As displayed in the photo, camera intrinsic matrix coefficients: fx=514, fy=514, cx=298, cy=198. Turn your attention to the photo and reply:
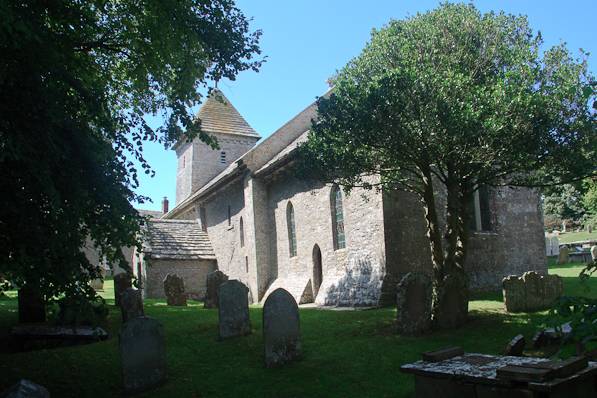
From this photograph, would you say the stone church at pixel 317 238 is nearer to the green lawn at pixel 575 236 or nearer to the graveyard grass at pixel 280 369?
the graveyard grass at pixel 280 369

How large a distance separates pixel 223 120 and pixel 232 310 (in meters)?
26.3

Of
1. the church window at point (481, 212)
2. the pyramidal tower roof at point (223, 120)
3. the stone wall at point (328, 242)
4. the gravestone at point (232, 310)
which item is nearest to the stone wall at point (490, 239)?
the church window at point (481, 212)

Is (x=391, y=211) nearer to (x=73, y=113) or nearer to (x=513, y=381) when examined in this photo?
(x=73, y=113)

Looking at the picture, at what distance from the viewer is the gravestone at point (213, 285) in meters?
16.9

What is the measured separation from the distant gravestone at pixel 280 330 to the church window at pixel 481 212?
11.4 metres

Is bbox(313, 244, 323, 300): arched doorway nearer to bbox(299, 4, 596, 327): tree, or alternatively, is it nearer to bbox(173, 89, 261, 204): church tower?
bbox(299, 4, 596, 327): tree

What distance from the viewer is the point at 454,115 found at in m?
9.66

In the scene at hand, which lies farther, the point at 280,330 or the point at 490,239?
the point at 490,239

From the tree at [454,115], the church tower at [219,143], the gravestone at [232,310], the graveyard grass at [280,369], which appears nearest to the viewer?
the graveyard grass at [280,369]

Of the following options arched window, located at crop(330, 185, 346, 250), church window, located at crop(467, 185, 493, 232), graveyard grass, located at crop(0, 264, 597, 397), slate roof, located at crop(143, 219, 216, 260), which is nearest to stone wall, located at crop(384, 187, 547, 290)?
church window, located at crop(467, 185, 493, 232)

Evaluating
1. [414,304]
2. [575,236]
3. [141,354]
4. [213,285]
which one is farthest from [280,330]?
[575,236]

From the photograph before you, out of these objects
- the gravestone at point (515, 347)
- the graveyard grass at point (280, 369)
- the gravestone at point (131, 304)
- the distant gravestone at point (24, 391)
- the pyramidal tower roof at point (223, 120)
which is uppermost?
the pyramidal tower roof at point (223, 120)

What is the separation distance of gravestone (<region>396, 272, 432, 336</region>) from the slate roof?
16709 mm

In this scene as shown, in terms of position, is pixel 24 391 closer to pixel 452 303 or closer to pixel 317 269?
pixel 452 303
